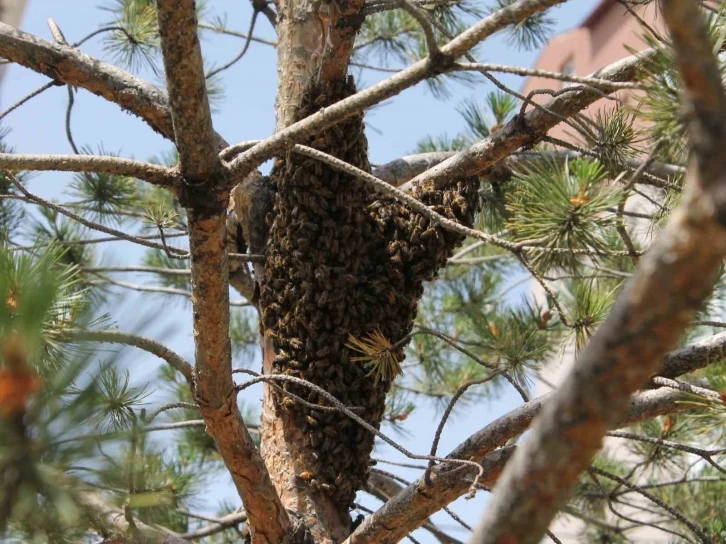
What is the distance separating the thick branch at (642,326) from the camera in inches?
27.5

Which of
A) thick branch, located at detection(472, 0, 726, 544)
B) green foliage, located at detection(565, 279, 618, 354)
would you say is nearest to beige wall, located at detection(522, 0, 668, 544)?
green foliage, located at detection(565, 279, 618, 354)

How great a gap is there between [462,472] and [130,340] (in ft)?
2.62

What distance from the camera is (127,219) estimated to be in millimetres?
3160

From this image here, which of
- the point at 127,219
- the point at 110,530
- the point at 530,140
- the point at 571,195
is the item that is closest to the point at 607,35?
the point at 127,219

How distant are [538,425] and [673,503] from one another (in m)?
3.14

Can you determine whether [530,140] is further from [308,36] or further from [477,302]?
[477,302]

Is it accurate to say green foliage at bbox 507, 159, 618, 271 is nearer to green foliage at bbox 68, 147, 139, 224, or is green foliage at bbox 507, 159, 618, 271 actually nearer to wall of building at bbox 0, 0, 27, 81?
wall of building at bbox 0, 0, 27, 81

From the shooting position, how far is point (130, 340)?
1163 mm

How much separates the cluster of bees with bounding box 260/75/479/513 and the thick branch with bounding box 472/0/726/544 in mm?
1186

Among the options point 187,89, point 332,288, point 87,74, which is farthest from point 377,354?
point 87,74

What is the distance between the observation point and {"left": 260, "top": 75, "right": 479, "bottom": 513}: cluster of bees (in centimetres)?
196

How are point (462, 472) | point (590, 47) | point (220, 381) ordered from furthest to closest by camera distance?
point (590, 47)
point (462, 472)
point (220, 381)

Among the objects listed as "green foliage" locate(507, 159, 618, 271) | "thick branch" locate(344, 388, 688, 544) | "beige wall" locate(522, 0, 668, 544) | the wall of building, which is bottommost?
"thick branch" locate(344, 388, 688, 544)

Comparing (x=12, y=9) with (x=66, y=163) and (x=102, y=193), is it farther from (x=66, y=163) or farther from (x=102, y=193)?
(x=102, y=193)
